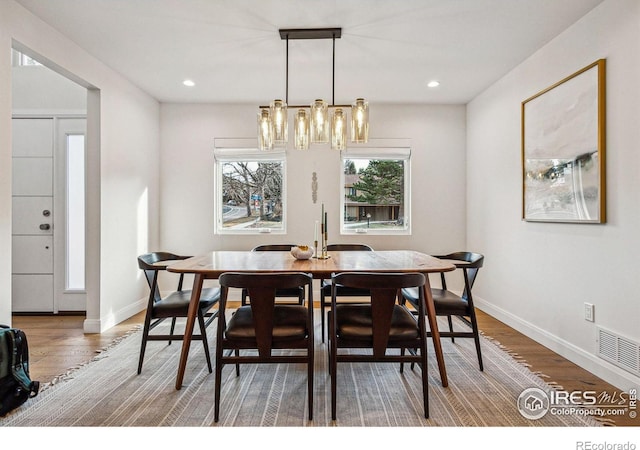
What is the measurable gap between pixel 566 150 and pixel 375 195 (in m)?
2.20

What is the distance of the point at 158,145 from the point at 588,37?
4.28 m

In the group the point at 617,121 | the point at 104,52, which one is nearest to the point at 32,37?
the point at 104,52

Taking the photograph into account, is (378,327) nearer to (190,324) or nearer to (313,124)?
(190,324)

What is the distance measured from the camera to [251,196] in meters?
4.53

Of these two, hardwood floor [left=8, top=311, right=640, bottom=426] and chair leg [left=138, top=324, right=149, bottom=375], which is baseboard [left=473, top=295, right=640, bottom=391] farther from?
chair leg [left=138, top=324, right=149, bottom=375]

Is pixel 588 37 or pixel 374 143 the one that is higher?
pixel 588 37

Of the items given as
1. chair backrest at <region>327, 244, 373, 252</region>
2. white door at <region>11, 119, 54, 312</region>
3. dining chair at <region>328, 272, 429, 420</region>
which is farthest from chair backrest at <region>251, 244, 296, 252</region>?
white door at <region>11, 119, 54, 312</region>

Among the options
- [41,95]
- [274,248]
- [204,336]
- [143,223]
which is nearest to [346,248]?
[274,248]

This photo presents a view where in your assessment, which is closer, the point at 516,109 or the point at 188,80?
the point at 516,109

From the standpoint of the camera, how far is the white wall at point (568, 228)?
2.14m

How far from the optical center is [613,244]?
225 centimetres

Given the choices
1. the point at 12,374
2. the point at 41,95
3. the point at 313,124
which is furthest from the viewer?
the point at 41,95

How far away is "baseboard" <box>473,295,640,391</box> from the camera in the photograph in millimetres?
2160
